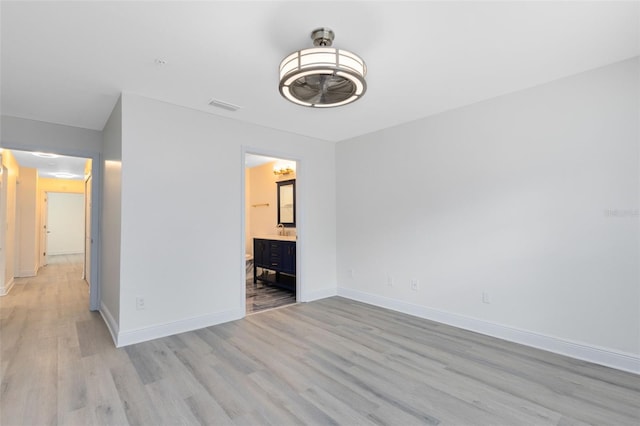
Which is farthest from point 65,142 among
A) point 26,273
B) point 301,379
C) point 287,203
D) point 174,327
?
point 26,273

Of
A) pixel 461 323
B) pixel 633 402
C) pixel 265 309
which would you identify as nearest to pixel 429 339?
pixel 461 323

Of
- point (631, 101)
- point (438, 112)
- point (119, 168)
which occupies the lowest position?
point (119, 168)

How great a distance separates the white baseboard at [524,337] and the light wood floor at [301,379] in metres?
0.10

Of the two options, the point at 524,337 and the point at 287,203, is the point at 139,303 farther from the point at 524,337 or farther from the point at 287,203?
the point at 524,337

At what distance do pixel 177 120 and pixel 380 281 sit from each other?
3224 millimetres

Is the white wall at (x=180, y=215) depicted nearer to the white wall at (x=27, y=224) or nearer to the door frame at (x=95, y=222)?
the door frame at (x=95, y=222)

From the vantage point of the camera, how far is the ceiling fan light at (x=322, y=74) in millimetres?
1878

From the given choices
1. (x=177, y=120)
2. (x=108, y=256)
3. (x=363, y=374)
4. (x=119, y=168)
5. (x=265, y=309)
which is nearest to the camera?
(x=363, y=374)

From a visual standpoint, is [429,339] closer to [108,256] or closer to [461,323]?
[461,323]

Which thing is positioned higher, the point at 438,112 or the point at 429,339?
the point at 438,112

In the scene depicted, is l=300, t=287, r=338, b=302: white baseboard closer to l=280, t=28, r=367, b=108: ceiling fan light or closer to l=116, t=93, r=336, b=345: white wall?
l=116, t=93, r=336, b=345: white wall

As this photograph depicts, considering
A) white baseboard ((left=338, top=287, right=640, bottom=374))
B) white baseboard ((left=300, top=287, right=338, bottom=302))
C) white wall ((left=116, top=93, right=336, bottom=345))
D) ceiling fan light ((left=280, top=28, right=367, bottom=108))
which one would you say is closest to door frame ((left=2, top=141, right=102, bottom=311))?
white wall ((left=116, top=93, right=336, bottom=345))

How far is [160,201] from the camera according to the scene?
3.12 metres

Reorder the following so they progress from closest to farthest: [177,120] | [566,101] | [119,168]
→ [566,101] → [119,168] → [177,120]
